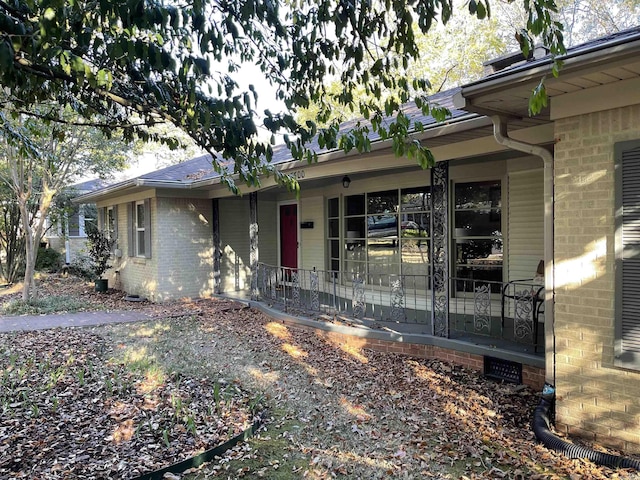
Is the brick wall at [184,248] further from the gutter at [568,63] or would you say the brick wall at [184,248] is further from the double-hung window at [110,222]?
the gutter at [568,63]

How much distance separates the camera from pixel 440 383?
5.52m

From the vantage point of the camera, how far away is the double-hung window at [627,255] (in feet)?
11.9

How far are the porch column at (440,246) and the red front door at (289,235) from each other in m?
6.31

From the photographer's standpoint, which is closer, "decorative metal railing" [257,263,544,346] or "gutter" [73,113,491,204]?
"gutter" [73,113,491,204]

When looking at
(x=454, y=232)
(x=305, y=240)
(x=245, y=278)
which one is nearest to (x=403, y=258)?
(x=454, y=232)

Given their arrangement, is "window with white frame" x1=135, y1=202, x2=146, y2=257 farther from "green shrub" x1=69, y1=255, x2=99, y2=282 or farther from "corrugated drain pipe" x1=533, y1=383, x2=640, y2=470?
"corrugated drain pipe" x1=533, y1=383, x2=640, y2=470

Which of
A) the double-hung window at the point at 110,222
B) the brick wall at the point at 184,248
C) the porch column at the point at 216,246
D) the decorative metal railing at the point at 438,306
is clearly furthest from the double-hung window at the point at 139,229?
the decorative metal railing at the point at 438,306

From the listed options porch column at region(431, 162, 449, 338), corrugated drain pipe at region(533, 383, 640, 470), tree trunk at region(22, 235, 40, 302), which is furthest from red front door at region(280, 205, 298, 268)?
corrugated drain pipe at region(533, 383, 640, 470)

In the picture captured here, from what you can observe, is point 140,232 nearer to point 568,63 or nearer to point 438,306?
point 438,306

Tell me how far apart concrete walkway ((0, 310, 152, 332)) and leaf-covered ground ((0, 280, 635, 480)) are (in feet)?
4.60

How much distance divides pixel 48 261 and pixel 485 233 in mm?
18994

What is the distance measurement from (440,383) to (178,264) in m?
8.31

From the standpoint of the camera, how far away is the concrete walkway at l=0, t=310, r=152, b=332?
883cm

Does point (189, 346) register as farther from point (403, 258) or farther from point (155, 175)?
point (155, 175)
